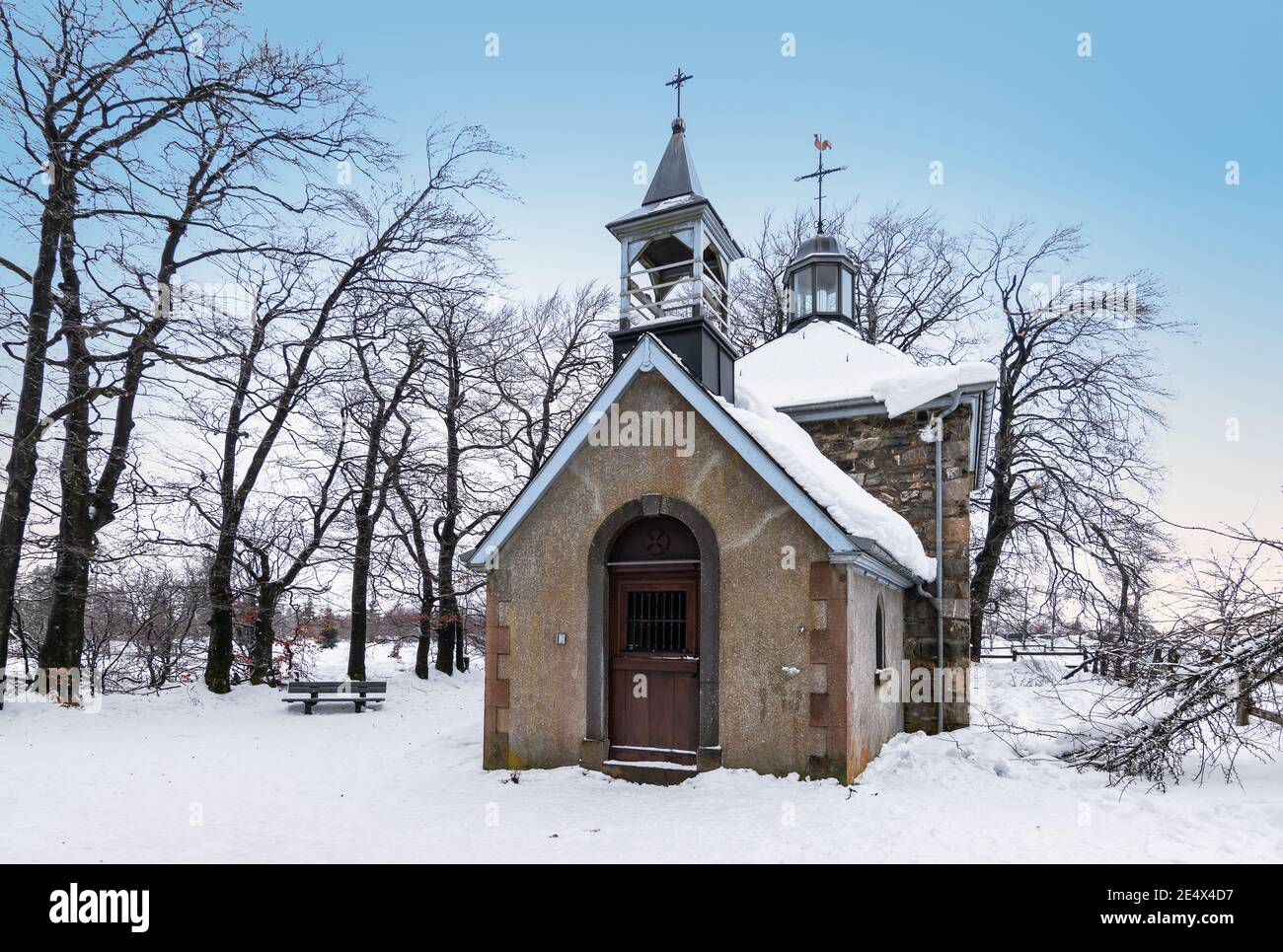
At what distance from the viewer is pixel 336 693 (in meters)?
15.2

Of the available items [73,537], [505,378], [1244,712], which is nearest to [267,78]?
[73,537]

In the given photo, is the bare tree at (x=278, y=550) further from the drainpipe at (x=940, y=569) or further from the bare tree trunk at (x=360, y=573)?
the drainpipe at (x=940, y=569)

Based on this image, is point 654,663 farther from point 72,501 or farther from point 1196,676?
point 72,501

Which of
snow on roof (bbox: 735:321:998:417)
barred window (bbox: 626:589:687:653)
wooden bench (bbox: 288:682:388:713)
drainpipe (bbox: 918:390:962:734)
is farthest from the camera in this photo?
wooden bench (bbox: 288:682:388:713)

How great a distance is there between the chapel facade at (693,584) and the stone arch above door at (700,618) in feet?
0.06

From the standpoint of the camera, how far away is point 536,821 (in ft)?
21.9

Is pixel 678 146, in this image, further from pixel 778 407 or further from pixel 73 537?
pixel 73 537

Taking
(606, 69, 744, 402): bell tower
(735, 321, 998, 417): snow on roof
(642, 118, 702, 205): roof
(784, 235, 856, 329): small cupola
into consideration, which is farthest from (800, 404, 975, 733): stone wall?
(784, 235, 856, 329): small cupola

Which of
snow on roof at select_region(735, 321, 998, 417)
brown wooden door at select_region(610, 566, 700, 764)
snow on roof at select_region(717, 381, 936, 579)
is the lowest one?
brown wooden door at select_region(610, 566, 700, 764)

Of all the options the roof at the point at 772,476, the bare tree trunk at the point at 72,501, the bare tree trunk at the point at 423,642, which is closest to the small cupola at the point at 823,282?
the roof at the point at 772,476

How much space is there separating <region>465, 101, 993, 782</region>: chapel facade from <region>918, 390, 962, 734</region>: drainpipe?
55 millimetres

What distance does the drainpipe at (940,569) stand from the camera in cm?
1088

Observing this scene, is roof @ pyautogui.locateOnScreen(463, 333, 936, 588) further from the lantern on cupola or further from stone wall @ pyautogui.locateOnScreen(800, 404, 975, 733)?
the lantern on cupola

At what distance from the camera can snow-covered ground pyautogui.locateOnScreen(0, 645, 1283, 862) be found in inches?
225
